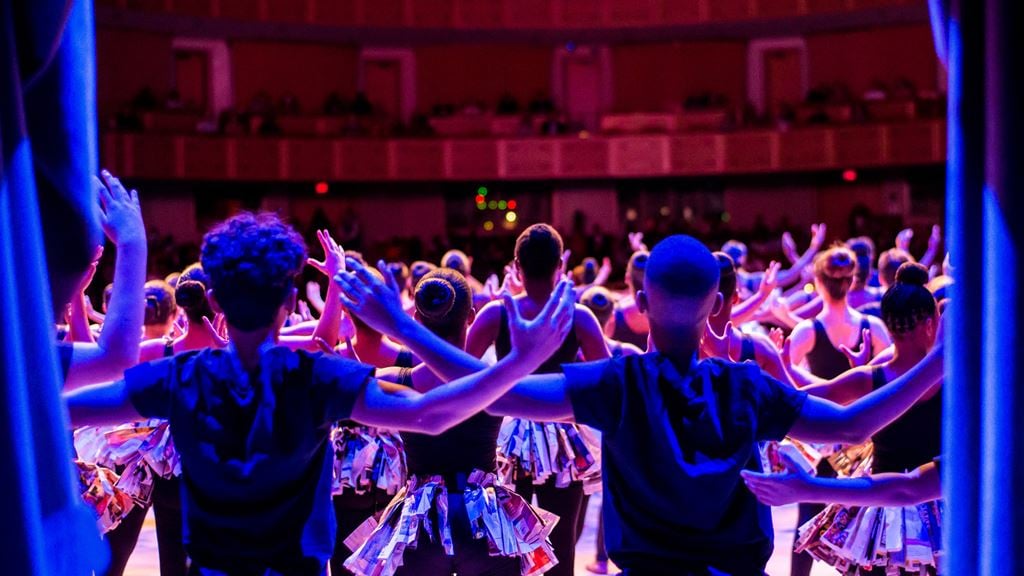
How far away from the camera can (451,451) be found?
386cm

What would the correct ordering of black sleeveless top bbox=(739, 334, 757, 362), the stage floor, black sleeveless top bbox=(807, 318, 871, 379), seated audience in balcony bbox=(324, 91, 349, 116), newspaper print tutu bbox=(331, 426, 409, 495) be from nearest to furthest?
black sleeveless top bbox=(739, 334, 757, 362) → newspaper print tutu bbox=(331, 426, 409, 495) → black sleeveless top bbox=(807, 318, 871, 379) → the stage floor → seated audience in balcony bbox=(324, 91, 349, 116)

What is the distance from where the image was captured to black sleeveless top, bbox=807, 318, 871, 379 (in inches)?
236

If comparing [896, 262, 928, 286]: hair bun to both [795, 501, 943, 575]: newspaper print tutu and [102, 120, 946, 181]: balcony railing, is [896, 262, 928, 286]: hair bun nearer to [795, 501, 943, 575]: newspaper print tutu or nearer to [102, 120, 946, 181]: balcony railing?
[795, 501, 943, 575]: newspaper print tutu

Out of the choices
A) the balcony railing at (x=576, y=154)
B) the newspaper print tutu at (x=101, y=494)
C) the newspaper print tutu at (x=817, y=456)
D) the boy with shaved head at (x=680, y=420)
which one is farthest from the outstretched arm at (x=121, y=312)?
the balcony railing at (x=576, y=154)

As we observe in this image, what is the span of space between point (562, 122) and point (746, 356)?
1768 cm

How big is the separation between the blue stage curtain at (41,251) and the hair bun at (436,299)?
3.62ft

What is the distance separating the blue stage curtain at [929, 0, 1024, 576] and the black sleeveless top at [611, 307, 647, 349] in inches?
152

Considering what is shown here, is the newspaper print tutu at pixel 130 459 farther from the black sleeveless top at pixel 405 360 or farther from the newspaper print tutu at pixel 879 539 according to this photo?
the newspaper print tutu at pixel 879 539

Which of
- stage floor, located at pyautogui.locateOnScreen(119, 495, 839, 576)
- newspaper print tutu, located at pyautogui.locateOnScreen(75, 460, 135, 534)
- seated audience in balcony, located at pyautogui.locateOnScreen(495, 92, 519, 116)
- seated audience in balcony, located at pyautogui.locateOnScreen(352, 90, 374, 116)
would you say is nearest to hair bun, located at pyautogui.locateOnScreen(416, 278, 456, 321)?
newspaper print tutu, located at pyautogui.locateOnScreen(75, 460, 135, 534)

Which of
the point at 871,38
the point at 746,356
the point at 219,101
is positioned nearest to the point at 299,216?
the point at 219,101

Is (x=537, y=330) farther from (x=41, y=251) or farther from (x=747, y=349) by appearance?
(x=747, y=349)

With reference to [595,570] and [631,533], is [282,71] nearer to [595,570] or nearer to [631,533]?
[595,570]

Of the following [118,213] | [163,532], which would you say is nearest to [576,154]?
[163,532]

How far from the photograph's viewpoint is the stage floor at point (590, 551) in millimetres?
6480
